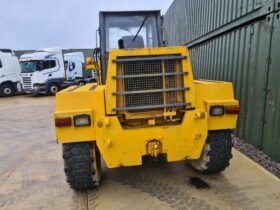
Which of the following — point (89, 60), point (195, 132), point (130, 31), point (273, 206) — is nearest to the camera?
point (273, 206)

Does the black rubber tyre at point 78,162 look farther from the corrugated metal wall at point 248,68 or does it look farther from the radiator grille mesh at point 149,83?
the corrugated metal wall at point 248,68

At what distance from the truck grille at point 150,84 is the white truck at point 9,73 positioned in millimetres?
15601

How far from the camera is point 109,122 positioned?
2.86 m

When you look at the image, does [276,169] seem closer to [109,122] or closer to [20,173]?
[109,122]

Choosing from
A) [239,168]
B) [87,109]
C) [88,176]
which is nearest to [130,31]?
[87,109]

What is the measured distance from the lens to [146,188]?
3334 millimetres

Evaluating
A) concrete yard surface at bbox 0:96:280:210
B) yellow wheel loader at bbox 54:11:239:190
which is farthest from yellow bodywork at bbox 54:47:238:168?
concrete yard surface at bbox 0:96:280:210

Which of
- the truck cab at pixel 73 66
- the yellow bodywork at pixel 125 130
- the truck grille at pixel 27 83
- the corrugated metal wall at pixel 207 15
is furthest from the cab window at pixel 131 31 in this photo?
the truck cab at pixel 73 66

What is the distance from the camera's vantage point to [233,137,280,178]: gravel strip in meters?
3.75

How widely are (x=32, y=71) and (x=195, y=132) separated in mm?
14375

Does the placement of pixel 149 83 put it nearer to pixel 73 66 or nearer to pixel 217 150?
pixel 217 150

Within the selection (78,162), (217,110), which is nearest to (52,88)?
(78,162)

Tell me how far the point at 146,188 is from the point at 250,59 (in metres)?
3.12

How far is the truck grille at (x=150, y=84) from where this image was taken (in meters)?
3.00
